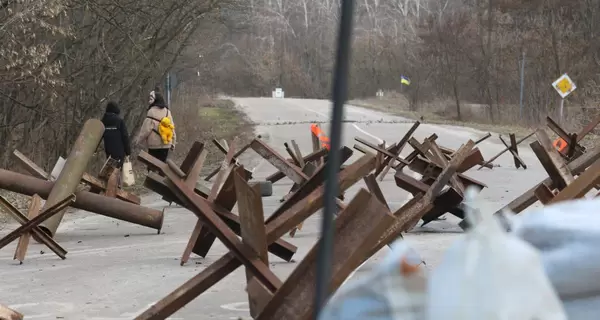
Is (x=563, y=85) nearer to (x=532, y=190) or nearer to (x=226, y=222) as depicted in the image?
(x=532, y=190)

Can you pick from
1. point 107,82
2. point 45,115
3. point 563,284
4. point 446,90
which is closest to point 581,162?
point 563,284

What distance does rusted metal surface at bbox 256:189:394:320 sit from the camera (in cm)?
368

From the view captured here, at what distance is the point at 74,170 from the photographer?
9984 mm

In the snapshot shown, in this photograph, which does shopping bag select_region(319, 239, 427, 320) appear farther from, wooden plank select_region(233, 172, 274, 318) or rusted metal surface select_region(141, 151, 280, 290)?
rusted metal surface select_region(141, 151, 280, 290)

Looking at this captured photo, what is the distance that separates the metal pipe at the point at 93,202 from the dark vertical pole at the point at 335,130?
865cm

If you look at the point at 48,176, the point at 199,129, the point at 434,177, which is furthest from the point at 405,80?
the point at 48,176

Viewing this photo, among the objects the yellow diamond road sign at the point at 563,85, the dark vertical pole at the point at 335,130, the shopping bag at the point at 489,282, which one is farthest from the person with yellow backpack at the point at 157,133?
the yellow diamond road sign at the point at 563,85

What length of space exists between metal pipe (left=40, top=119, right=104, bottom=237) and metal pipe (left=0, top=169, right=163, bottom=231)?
0.48ft

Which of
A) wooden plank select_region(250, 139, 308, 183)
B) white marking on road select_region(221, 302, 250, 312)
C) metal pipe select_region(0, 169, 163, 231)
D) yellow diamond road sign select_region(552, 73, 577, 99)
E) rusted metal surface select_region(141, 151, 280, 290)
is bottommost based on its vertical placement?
yellow diamond road sign select_region(552, 73, 577, 99)

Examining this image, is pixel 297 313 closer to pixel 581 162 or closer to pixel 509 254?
pixel 509 254

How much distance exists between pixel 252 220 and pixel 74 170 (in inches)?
238

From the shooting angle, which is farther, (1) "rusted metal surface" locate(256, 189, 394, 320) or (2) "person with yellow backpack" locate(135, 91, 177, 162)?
(2) "person with yellow backpack" locate(135, 91, 177, 162)

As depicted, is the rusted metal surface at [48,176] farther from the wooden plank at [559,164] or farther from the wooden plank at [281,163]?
the wooden plank at [559,164]

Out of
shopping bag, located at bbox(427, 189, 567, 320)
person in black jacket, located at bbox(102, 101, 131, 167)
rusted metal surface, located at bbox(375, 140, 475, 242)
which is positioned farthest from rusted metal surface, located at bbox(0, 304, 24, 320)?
person in black jacket, located at bbox(102, 101, 131, 167)
